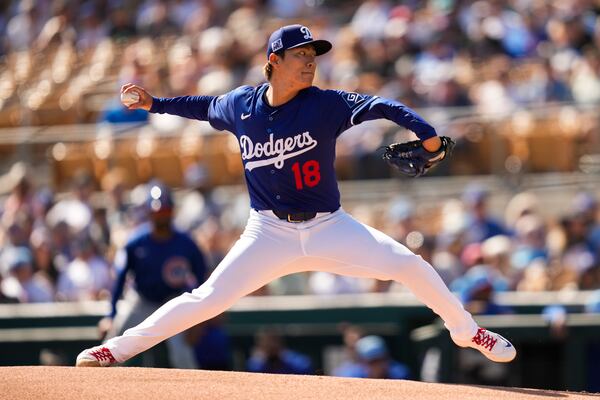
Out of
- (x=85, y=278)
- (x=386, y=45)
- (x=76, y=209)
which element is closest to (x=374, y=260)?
(x=85, y=278)

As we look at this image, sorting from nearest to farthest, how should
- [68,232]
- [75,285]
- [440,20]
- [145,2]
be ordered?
[75,285], [68,232], [440,20], [145,2]

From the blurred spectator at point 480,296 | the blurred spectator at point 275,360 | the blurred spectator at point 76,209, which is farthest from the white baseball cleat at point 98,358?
the blurred spectator at point 76,209

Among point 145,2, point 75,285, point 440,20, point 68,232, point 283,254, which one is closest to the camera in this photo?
point 283,254

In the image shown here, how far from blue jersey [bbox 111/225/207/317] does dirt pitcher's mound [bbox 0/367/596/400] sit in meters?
2.48

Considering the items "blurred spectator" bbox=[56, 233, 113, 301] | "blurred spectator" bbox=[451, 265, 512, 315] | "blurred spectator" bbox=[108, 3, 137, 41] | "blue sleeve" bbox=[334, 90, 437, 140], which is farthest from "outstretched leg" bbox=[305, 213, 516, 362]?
"blurred spectator" bbox=[108, 3, 137, 41]

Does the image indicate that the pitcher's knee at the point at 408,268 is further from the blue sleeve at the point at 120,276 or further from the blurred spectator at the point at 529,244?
the blurred spectator at the point at 529,244

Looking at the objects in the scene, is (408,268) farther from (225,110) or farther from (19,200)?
(19,200)

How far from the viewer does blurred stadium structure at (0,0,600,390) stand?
37.6 feet

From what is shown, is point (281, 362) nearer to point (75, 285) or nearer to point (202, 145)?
point (75, 285)

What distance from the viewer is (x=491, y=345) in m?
6.93

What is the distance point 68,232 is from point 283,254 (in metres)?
7.02

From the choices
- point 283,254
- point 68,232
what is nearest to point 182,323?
point 283,254

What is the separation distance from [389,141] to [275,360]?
329cm

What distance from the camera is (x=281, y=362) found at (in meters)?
10.5
